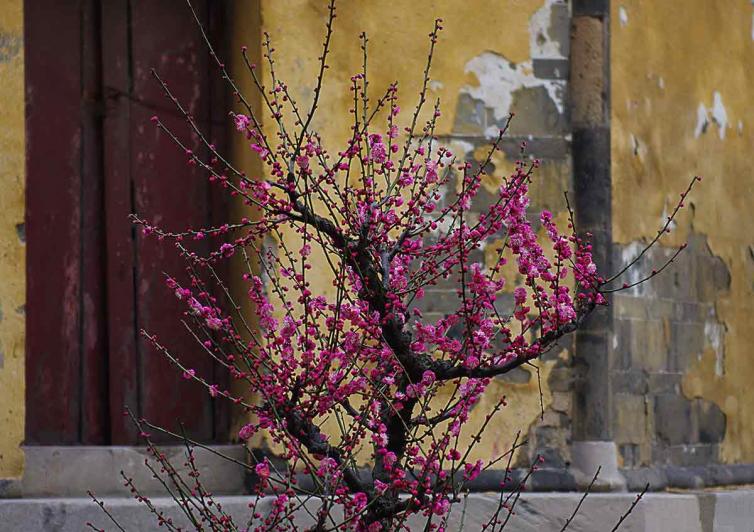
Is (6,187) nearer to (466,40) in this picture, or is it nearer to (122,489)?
(122,489)

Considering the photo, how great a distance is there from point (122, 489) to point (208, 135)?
125 cm

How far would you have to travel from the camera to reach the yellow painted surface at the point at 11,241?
498 cm

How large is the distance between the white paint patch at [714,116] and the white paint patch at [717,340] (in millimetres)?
786

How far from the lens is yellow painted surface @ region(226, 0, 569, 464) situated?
5336 millimetres

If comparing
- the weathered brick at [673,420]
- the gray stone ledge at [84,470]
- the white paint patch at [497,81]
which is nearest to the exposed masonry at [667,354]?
the weathered brick at [673,420]

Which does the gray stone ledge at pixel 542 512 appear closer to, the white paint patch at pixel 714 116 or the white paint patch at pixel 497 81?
the white paint patch at pixel 497 81

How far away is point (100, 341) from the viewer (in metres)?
5.30

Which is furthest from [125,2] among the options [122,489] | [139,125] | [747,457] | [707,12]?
[747,457]

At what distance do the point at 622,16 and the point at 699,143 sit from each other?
2.63ft

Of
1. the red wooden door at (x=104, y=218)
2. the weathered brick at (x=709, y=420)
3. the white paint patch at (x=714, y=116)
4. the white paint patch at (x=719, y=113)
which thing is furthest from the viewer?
the white paint patch at (x=719, y=113)

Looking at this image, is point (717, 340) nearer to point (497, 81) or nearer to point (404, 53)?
point (497, 81)

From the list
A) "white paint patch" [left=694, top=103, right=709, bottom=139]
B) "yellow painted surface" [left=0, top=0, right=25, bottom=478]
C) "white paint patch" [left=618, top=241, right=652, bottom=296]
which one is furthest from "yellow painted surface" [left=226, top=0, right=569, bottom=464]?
"white paint patch" [left=694, top=103, right=709, bottom=139]

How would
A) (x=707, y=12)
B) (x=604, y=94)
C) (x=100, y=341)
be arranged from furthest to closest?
(x=707, y=12) → (x=604, y=94) → (x=100, y=341)

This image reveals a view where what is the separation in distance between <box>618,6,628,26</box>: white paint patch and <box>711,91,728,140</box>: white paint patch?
851 millimetres
